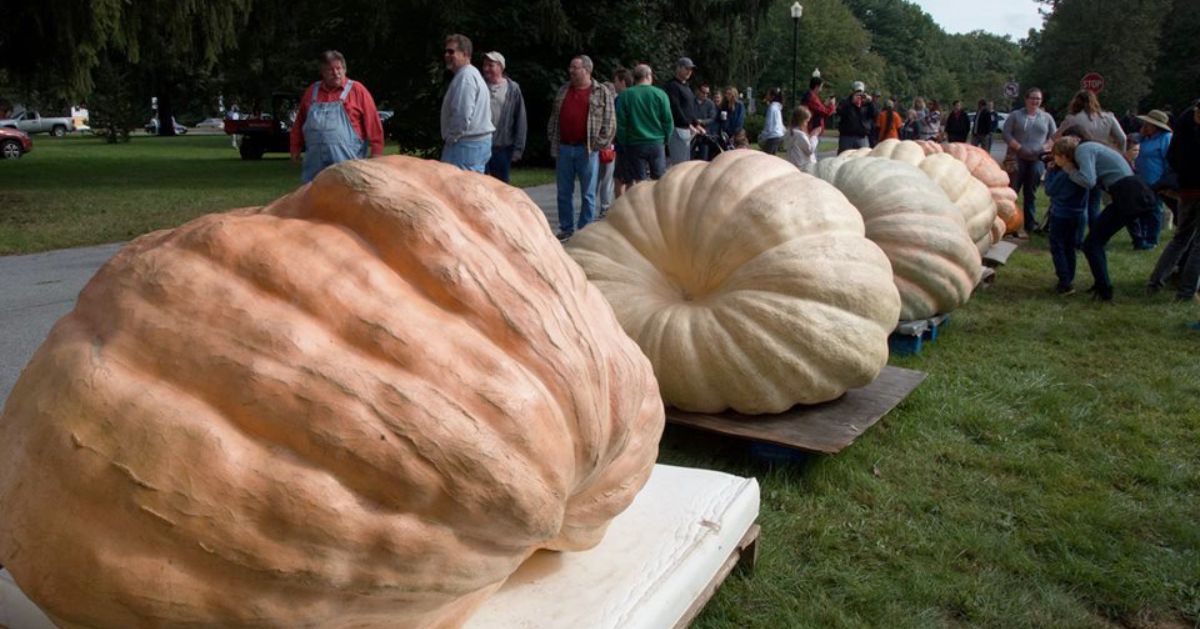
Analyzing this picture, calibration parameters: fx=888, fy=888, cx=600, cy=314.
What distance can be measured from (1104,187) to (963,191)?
1351 millimetres

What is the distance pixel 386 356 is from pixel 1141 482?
3.40 m

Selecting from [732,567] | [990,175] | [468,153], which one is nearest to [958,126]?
[990,175]

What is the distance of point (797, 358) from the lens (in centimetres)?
355

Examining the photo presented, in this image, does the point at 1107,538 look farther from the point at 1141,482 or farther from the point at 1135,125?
the point at 1135,125

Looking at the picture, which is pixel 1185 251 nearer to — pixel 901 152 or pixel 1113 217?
pixel 1113 217

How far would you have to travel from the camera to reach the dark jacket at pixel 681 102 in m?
10.7

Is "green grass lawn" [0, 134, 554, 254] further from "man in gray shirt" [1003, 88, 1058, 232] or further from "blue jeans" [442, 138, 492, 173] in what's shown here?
"man in gray shirt" [1003, 88, 1058, 232]

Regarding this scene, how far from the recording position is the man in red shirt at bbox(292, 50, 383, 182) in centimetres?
681

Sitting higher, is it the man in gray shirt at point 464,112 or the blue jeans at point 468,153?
the man in gray shirt at point 464,112

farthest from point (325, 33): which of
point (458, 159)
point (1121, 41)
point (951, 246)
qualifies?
point (1121, 41)

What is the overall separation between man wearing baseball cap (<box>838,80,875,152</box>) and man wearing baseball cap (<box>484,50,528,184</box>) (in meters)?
6.23

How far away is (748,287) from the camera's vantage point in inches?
141

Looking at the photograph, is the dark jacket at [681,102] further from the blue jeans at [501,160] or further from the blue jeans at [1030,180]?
the blue jeans at [1030,180]

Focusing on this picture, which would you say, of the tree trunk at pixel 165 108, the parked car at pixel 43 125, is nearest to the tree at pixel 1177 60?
the tree trunk at pixel 165 108
